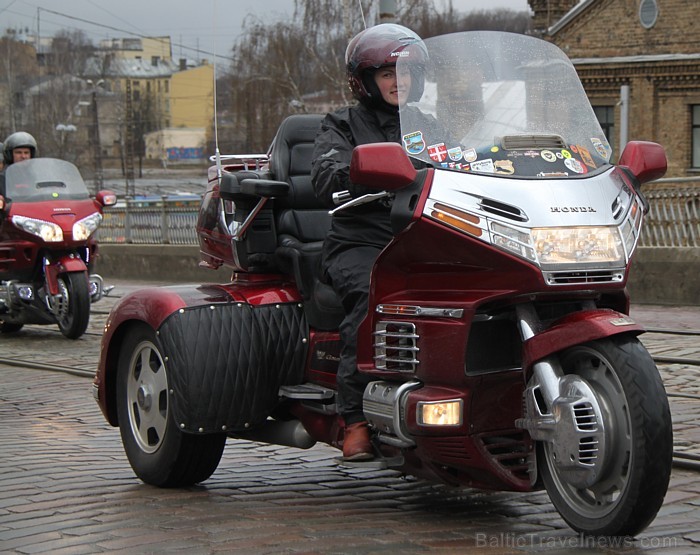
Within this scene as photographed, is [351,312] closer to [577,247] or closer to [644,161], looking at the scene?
[577,247]

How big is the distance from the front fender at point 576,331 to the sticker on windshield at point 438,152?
0.70m

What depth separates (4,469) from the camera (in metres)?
6.04

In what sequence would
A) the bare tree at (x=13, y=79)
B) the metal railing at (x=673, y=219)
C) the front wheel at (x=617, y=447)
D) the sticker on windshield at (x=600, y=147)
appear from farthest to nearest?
the bare tree at (x=13, y=79), the metal railing at (x=673, y=219), the sticker on windshield at (x=600, y=147), the front wheel at (x=617, y=447)

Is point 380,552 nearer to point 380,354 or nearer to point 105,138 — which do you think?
point 380,354

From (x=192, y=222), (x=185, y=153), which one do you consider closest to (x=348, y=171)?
(x=192, y=222)

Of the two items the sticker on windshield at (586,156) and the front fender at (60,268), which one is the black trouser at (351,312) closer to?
the sticker on windshield at (586,156)

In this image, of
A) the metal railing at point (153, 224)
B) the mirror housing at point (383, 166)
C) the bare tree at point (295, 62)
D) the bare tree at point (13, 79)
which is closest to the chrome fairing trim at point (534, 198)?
the mirror housing at point (383, 166)

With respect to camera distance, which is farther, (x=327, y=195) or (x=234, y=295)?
(x=234, y=295)

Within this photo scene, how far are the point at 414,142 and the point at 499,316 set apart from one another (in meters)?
0.69

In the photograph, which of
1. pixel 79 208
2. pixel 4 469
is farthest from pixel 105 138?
pixel 4 469

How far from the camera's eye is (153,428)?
Result: 221 inches

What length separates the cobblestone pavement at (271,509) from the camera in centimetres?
438

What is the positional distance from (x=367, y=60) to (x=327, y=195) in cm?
55

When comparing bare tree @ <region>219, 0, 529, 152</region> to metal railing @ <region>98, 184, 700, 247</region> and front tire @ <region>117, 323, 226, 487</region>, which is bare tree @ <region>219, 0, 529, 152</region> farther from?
front tire @ <region>117, 323, 226, 487</region>
